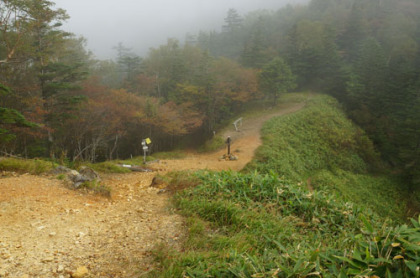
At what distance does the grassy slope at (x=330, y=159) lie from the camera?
1238cm

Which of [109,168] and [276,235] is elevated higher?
[276,235]

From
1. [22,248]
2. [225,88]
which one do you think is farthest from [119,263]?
[225,88]

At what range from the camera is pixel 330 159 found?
15953mm

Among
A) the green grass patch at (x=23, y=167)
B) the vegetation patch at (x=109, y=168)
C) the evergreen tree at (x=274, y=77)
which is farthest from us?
the evergreen tree at (x=274, y=77)

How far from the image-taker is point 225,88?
21625mm

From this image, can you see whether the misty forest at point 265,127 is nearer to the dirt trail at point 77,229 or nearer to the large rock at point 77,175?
the dirt trail at point 77,229

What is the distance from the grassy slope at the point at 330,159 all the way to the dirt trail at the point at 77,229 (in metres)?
7.06

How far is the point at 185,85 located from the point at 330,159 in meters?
13.3

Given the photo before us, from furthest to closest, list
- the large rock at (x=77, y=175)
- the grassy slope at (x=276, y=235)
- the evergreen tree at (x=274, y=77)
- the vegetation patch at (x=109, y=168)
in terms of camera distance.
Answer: the evergreen tree at (x=274, y=77) → the vegetation patch at (x=109, y=168) → the large rock at (x=77, y=175) → the grassy slope at (x=276, y=235)

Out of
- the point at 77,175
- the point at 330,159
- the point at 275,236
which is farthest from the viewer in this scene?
the point at 330,159

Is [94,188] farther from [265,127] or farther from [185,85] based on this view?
[185,85]

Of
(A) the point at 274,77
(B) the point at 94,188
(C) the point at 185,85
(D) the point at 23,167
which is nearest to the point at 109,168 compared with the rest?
(D) the point at 23,167

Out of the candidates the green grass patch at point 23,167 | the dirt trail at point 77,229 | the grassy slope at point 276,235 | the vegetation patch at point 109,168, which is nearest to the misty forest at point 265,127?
the grassy slope at point 276,235

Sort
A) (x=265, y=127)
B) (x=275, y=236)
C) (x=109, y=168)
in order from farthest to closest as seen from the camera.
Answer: (x=265, y=127), (x=109, y=168), (x=275, y=236)
